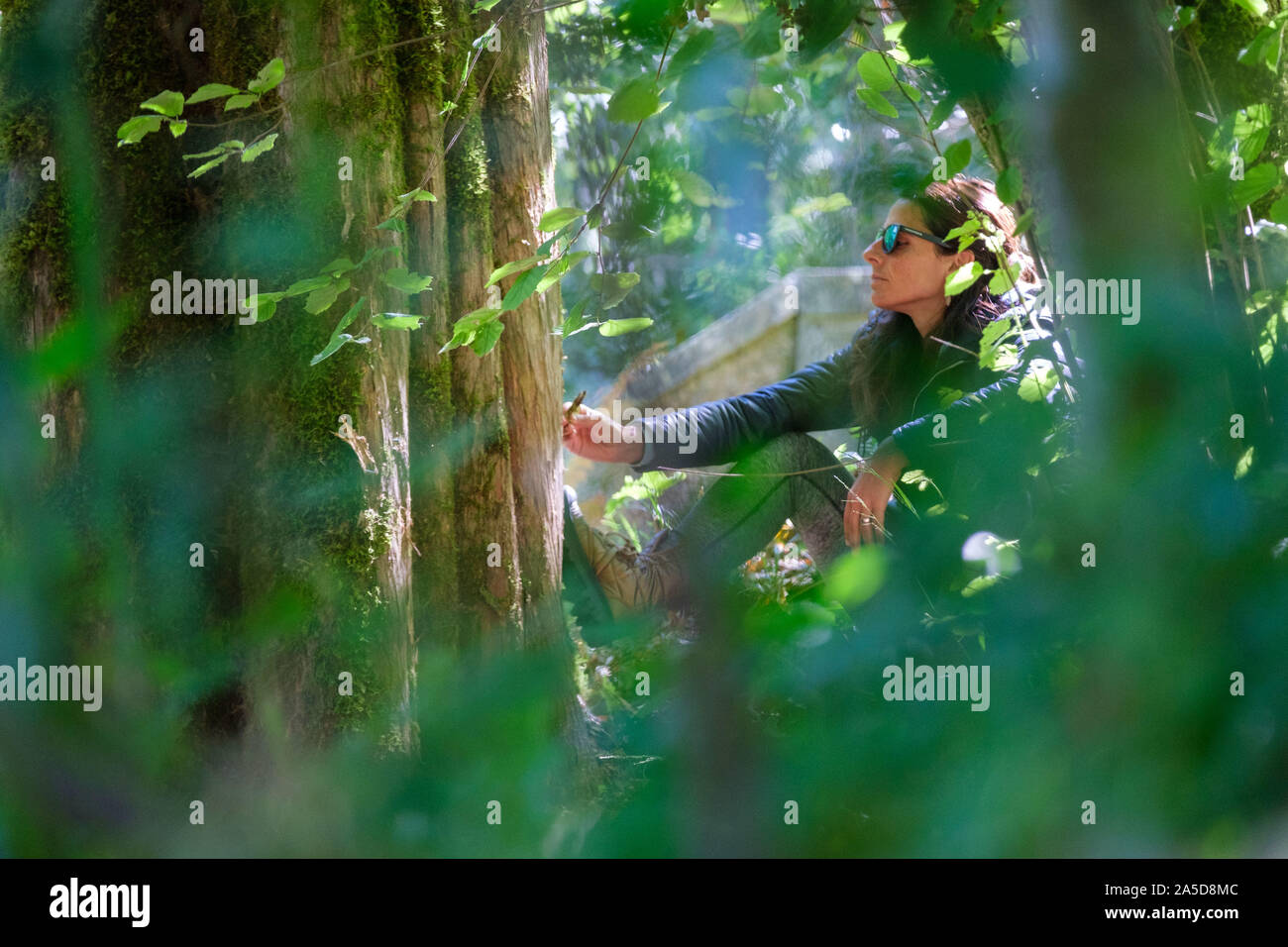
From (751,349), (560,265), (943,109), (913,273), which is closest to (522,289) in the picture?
(560,265)

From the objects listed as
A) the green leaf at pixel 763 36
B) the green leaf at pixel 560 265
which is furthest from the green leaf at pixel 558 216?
the green leaf at pixel 763 36

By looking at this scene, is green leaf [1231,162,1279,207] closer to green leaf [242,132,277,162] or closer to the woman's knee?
the woman's knee

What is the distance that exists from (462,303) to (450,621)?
78 centimetres

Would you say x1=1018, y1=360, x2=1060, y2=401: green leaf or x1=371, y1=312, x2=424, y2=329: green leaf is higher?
x1=371, y1=312, x2=424, y2=329: green leaf

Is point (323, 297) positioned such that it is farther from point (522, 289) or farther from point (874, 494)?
point (874, 494)

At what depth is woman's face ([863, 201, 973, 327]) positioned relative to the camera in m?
3.21

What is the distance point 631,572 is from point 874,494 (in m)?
0.89

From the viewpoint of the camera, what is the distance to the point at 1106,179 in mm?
2021

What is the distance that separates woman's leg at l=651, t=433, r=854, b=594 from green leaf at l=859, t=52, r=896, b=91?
140 centimetres

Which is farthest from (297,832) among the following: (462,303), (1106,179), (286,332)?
(1106,179)

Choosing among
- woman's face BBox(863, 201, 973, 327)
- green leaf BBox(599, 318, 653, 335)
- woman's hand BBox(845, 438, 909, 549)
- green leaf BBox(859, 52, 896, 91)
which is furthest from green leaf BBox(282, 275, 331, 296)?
woman's face BBox(863, 201, 973, 327)

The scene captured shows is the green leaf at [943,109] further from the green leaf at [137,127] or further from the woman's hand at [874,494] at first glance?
the green leaf at [137,127]

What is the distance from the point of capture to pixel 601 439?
328 cm

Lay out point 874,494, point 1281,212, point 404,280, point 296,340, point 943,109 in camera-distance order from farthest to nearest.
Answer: point 874,494 → point 296,340 → point 404,280 → point 943,109 → point 1281,212
